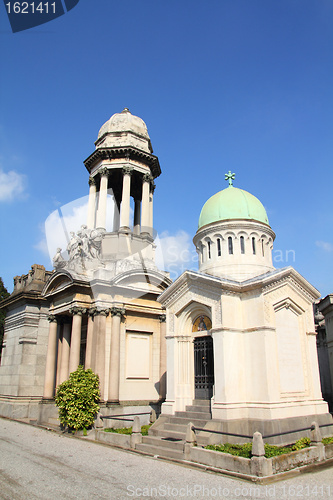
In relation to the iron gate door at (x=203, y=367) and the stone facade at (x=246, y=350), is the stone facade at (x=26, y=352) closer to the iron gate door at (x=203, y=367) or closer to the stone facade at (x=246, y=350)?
the stone facade at (x=246, y=350)

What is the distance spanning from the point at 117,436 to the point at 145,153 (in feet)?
64.4

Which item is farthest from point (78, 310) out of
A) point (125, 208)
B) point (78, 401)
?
point (125, 208)

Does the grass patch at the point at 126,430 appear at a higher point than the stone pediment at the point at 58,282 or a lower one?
lower

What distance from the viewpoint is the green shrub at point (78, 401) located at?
18078 mm

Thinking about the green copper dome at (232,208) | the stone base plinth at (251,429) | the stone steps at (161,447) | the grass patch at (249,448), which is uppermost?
the green copper dome at (232,208)

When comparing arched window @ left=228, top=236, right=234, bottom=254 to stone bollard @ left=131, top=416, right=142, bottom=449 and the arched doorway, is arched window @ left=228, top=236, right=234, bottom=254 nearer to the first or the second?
the arched doorway

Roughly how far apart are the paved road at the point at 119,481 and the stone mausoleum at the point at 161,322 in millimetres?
3436

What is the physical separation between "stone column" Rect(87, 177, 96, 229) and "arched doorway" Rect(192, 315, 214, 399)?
43.2 feet

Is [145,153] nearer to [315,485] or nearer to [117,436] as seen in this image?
[117,436]

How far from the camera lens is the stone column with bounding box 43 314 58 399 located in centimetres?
2266

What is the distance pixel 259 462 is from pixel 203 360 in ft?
22.8

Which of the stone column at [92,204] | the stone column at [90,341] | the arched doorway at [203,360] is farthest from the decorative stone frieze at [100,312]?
the stone column at [92,204]

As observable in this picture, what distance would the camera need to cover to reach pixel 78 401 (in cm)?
1836

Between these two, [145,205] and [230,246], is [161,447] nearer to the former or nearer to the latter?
[230,246]
